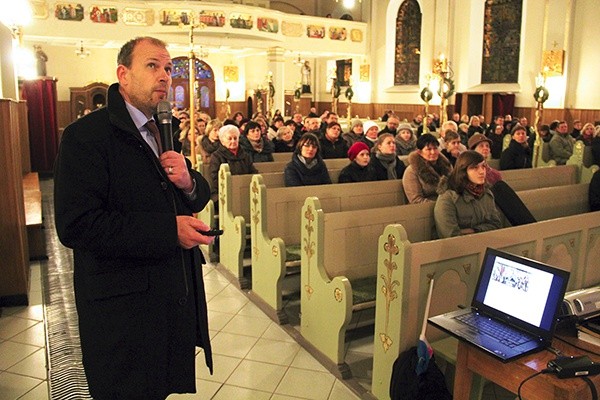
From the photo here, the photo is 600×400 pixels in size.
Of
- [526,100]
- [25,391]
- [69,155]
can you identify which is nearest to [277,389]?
[25,391]

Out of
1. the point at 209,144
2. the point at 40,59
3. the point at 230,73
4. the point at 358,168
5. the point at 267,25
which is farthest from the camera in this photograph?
the point at 230,73

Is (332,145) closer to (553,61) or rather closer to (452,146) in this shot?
(452,146)

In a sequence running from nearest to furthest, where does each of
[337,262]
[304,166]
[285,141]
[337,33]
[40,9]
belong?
[337,262]
[304,166]
[285,141]
[40,9]
[337,33]

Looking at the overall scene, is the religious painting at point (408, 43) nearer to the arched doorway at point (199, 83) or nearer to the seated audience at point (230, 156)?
the arched doorway at point (199, 83)

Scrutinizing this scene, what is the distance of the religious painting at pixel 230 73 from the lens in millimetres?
21688

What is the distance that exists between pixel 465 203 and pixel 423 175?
99 cm

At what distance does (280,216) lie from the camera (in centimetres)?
474

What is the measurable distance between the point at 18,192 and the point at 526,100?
46.1ft

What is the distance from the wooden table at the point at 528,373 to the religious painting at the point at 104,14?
48.8ft

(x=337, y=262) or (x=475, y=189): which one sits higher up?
(x=475, y=189)

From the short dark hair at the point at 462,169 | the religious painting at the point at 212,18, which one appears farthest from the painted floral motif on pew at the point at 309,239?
the religious painting at the point at 212,18

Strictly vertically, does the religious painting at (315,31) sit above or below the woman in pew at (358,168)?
above

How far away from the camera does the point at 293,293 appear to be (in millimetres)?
4934

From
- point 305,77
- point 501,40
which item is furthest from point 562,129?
point 305,77
